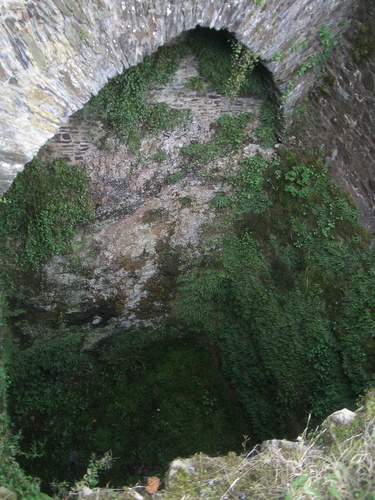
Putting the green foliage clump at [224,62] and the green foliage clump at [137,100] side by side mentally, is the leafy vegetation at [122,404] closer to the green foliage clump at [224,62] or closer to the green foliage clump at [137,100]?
the green foliage clump at [137,100]

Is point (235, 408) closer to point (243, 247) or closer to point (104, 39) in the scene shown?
point (243, 247)

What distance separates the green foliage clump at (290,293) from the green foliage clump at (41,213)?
1907 millimetres

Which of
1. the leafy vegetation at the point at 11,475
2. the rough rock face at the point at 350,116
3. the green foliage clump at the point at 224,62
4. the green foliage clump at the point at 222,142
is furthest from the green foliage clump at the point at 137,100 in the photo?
the leafy vegetation at the point at 11,475

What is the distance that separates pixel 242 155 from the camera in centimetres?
619

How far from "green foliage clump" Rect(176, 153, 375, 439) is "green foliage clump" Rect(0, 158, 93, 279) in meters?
1.91

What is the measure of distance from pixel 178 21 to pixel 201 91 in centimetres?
133

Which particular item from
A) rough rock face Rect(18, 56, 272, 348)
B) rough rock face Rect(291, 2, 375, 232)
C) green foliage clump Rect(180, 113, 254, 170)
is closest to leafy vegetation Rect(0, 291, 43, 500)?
rough rock face Rect(18, 56, 272, 348)

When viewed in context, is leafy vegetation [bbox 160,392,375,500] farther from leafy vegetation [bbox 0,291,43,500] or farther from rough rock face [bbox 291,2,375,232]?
rough rock face [bbox 291,2,375,232]

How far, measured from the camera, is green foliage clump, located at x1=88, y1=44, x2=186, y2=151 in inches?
206

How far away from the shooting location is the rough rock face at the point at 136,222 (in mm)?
5770

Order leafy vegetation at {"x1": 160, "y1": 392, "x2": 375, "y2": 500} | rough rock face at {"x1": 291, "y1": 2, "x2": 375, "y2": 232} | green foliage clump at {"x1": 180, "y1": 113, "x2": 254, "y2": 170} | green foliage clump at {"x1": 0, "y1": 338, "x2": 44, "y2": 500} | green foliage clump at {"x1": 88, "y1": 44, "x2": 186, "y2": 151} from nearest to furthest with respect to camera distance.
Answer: leafy vegetation at {"x1": 160, "y1": 392, "x2": 375, "y2": 500}
green foliage clump at {"x1": 0, "y1": 338, "x2": 44, "y2": 500}
green foliage clump at {"x1": 88, "y1": 44, "x2": 186, "y2": 151}
rough rock face at {"x1": 291, "y1": 2, "x2": 375, "y2": 232}
green foliage clump at {"x1": 180, "y1": 113, "x2": 254, "y2": 170}

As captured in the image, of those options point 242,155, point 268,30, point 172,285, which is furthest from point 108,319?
point 268,30

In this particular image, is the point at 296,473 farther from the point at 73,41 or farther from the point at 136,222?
the point at 136,222

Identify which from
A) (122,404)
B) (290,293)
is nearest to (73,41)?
(290,293)
